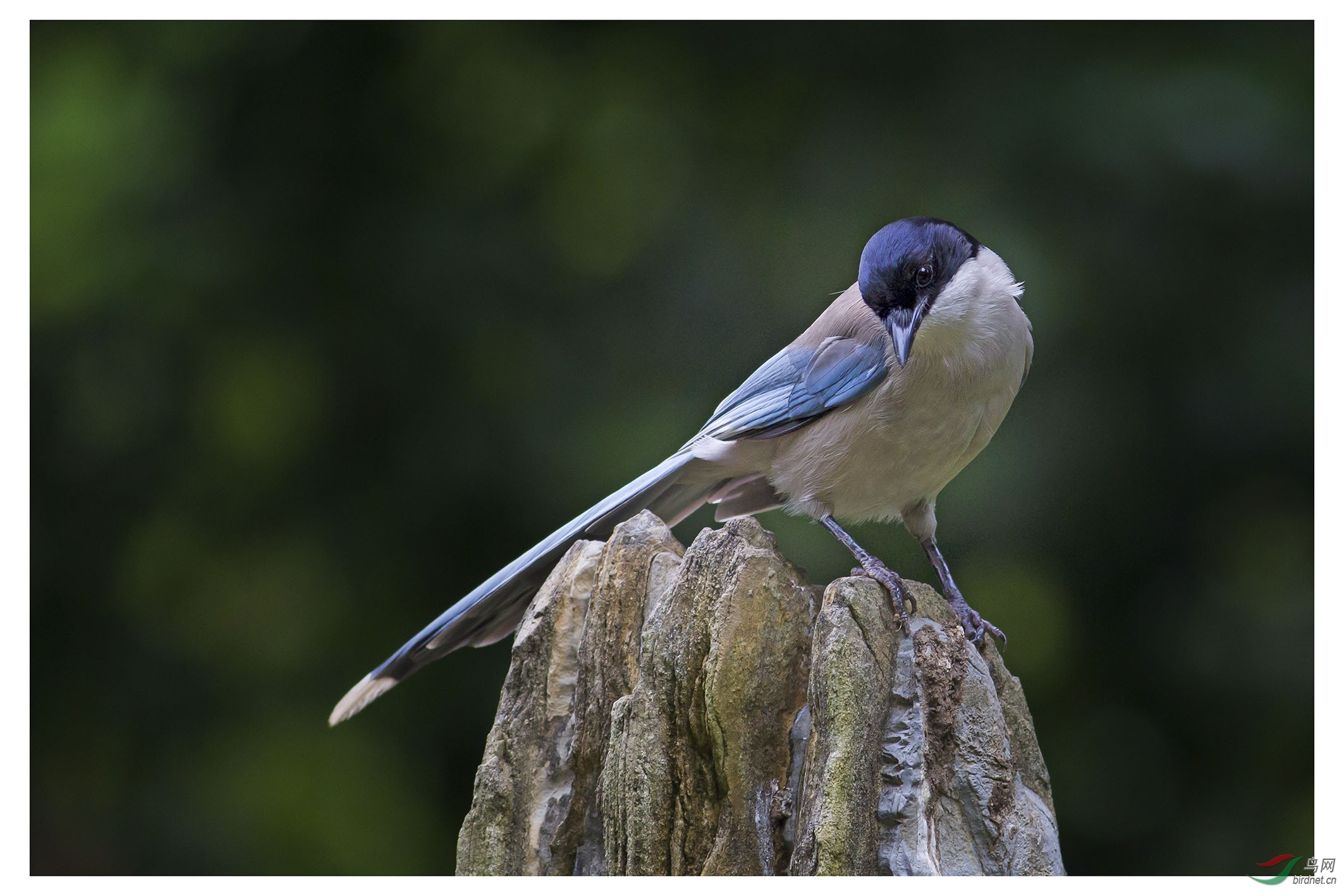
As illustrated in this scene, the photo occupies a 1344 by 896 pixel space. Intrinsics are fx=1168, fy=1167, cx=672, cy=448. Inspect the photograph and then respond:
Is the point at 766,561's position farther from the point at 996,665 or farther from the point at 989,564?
the point at 989,564

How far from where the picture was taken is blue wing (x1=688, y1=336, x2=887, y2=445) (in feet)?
8.93

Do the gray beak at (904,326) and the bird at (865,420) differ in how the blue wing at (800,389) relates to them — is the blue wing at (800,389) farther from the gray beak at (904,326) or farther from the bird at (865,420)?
the gray beak at (904,326)

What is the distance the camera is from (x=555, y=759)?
2455 mm

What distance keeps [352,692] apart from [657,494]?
2.93 feet

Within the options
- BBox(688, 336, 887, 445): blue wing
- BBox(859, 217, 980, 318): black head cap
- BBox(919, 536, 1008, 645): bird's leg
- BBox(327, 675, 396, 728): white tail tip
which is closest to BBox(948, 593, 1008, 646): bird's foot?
BBox(919, 536, 1008, 645): bird's leg

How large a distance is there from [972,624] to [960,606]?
70mm

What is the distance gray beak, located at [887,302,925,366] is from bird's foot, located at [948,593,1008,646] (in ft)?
1.97

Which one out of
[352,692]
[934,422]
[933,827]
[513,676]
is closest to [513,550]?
[352,692]

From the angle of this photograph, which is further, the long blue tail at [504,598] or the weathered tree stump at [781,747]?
the long blue tail at [504,598]

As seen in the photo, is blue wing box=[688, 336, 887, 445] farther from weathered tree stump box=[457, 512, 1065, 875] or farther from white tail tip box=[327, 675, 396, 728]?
white tail tip box=[327, 675, 396, 728]

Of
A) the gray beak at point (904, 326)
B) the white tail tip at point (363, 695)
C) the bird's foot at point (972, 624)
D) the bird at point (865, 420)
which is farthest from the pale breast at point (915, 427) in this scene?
the white tail tip at point (363, 695)

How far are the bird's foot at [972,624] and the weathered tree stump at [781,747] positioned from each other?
0.26 meters

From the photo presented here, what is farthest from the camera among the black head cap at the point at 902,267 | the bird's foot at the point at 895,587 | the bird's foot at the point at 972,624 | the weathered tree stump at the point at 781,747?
the bird's foot at the point at 972,624

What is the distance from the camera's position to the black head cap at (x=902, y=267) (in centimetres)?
246
